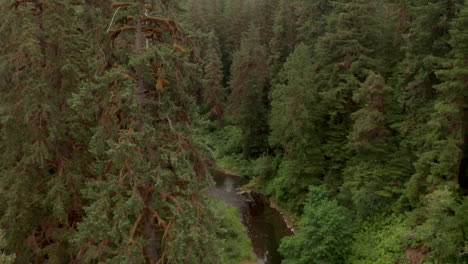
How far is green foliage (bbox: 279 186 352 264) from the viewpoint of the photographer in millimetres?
19688

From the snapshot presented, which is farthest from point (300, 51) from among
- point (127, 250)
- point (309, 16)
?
point (127, 250)

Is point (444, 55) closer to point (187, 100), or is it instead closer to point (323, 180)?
point (323, 180)

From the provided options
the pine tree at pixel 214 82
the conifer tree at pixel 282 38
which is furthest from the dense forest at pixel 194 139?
the pine tree at pixel 214 82

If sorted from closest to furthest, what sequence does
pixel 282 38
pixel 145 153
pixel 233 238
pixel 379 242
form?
pixel 145 153
pixel 379 242
pixel 233 238
pixel 282 38

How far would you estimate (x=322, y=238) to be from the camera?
2027 centimetres

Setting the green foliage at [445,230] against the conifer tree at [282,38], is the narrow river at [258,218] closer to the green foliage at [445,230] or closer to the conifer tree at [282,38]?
the green foliage at [445,230]

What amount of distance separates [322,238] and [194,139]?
42.0ft

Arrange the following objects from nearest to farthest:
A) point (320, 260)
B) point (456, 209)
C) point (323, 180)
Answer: point (456, 209), point (320, 260), point (323, 180)

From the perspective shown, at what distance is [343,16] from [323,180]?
36.3 feet

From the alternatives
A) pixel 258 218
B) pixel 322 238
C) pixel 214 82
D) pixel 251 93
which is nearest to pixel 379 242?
pixel 322 238

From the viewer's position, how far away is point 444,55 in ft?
64.6

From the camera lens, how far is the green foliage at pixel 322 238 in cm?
1969

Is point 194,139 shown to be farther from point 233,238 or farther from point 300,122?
point 233,238

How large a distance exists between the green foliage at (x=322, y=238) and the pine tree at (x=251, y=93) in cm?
1698
